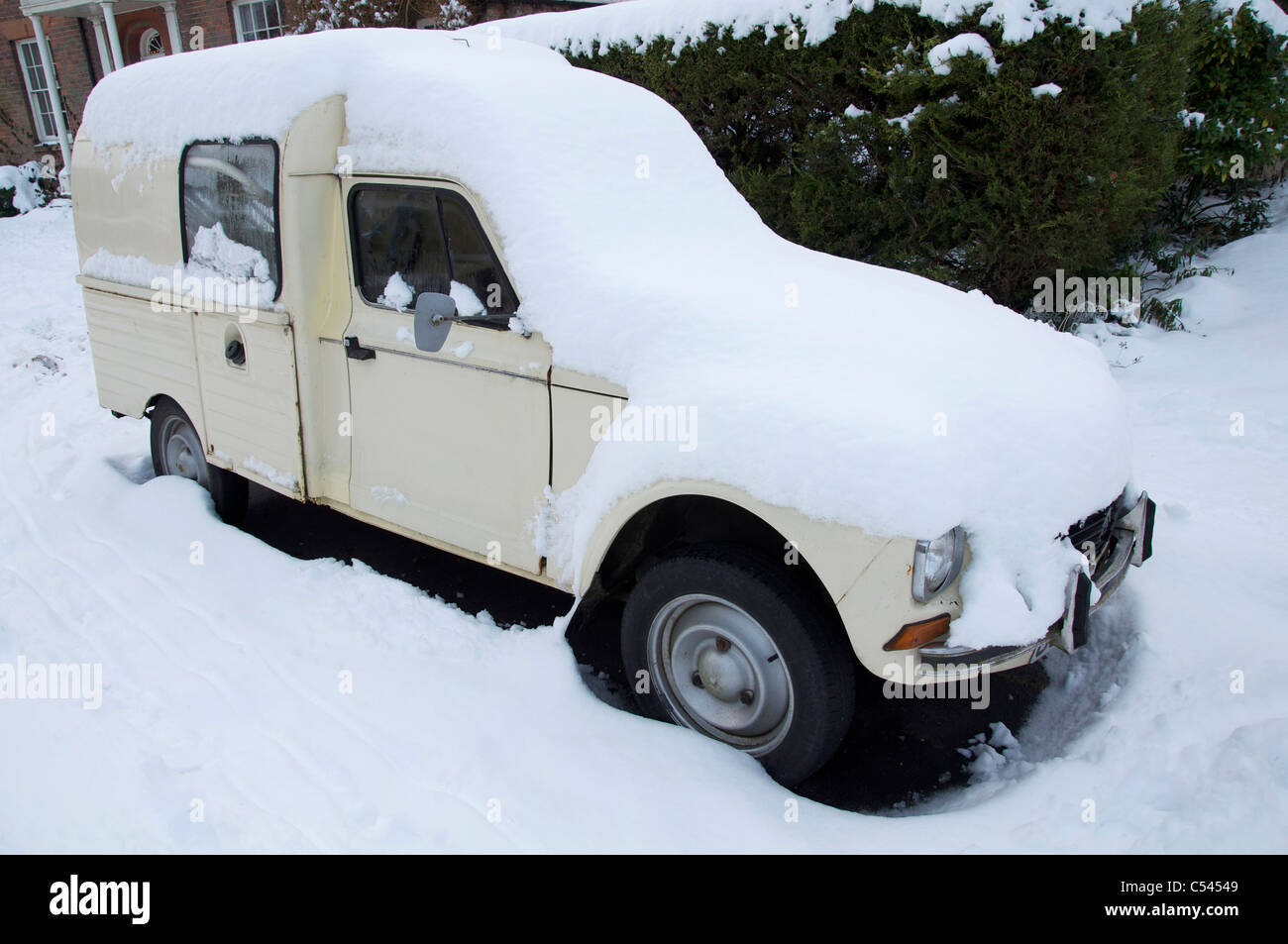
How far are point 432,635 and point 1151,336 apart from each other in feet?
21.1

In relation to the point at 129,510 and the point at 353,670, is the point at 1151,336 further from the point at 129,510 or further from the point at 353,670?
the point at 129,510

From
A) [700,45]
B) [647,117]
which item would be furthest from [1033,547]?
[700,45]

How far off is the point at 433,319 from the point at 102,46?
18.1m

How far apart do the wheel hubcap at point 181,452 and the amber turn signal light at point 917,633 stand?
407cm

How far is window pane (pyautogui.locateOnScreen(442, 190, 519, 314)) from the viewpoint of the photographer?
327cm

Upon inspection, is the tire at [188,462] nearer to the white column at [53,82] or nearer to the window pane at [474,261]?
the window pane at [474,261]

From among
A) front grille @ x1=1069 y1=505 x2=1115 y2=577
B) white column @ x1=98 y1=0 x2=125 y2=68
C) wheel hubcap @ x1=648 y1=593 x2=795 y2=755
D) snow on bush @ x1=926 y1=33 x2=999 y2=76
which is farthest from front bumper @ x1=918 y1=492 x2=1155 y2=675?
white column @ x1=98 y1=0 x2=125 y2=68

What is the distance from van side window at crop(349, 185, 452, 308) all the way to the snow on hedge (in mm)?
1496

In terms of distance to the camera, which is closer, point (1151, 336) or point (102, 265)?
point (102, 265)

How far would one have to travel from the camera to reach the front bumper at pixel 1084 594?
98.4 inches

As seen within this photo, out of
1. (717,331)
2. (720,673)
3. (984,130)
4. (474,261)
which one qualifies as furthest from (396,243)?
(984,130)

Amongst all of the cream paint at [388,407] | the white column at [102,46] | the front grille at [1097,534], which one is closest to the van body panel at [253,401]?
the cream paint at [388,407]

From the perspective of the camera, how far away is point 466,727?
9.66ft

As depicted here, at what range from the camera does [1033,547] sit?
2.55 meters
